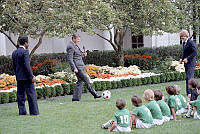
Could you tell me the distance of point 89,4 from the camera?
1379cm

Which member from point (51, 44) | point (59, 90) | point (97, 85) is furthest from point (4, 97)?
point (51, 44)

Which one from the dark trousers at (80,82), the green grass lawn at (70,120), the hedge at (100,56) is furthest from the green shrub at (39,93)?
the hedge at (100,56)

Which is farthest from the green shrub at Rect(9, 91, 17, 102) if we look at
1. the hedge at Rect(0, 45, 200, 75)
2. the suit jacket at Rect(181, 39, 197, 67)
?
the hedge at Rect(0, 45, 200, 75)

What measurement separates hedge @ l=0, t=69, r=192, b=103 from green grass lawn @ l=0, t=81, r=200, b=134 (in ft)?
1.96

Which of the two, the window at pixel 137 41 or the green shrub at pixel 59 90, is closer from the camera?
the green shrub at pixel 59 90

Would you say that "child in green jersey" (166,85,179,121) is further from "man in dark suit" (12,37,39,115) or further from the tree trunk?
the tree trunk

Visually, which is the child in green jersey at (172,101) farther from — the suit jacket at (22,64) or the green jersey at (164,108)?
the suit jacket at (22,64)

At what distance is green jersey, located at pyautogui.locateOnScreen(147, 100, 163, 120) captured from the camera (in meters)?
7.11

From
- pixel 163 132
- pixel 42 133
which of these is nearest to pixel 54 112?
pixel 42 133

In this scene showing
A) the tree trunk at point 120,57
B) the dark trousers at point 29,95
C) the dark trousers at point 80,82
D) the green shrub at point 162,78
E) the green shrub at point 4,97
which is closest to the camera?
the dark trousers at point 29,95

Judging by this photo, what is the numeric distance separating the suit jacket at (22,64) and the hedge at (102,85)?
2765mm

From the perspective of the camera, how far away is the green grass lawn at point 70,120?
685 cm

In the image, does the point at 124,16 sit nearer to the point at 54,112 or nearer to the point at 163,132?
the point at 54,112

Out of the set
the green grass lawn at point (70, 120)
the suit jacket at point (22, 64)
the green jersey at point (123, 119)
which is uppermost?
the suit jacket at point (22, 64)
